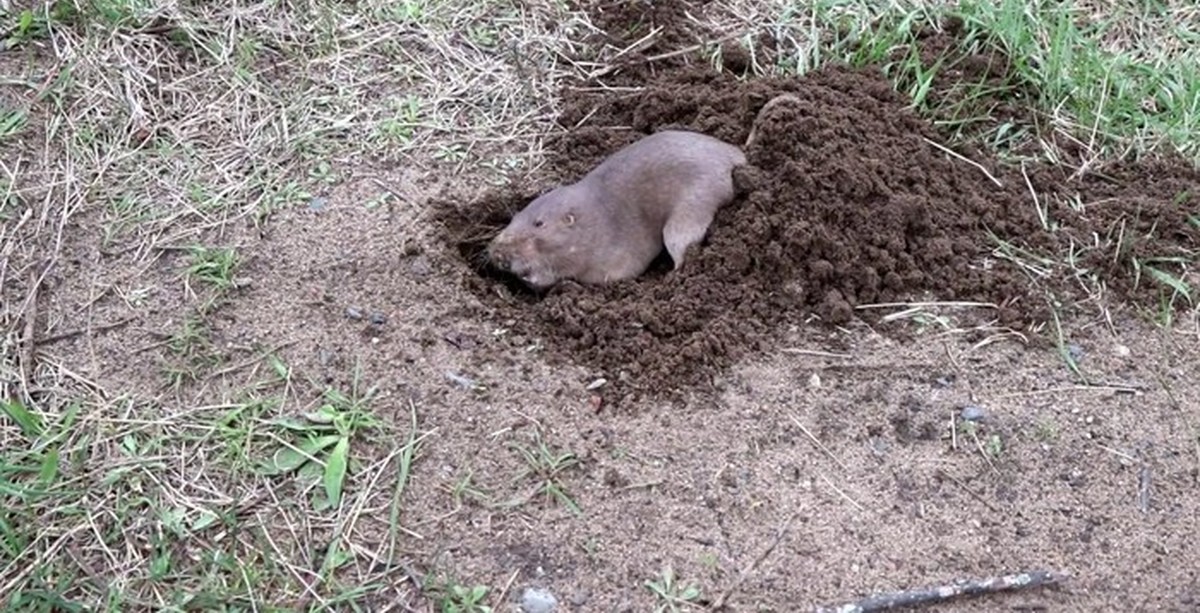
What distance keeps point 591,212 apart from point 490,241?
324 millimetres

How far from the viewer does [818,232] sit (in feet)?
A: 11.4

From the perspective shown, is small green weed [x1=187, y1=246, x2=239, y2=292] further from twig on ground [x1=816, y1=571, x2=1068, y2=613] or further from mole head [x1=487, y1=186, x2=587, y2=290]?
twig on ground [x1=816, y1=571, x2=1068, y2=613]

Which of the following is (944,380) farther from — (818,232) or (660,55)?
(660,55)

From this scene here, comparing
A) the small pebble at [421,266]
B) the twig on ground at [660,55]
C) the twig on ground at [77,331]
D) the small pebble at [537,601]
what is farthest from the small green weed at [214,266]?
the twig on ground at [660,55]

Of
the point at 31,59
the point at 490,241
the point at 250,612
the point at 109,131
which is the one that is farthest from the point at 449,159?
the point at 250,612

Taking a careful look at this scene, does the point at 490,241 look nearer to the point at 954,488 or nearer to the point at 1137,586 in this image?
the point at 954,488

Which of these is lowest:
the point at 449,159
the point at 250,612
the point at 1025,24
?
the point at 250,612

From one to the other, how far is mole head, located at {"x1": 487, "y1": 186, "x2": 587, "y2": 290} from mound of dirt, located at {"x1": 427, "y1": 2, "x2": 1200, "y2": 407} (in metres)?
0.07

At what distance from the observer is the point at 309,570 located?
2.86 metres

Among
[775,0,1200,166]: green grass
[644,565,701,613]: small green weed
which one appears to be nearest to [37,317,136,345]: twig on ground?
[644,565,701,613]: small green weed

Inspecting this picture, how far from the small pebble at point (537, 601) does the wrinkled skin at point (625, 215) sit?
1167 millimetres

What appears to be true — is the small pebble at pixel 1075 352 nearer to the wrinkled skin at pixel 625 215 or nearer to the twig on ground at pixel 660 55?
the wrinkled skin at pixel 625 215

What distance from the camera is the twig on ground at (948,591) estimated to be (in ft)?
9.12

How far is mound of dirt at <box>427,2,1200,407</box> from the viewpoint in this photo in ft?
11.1
